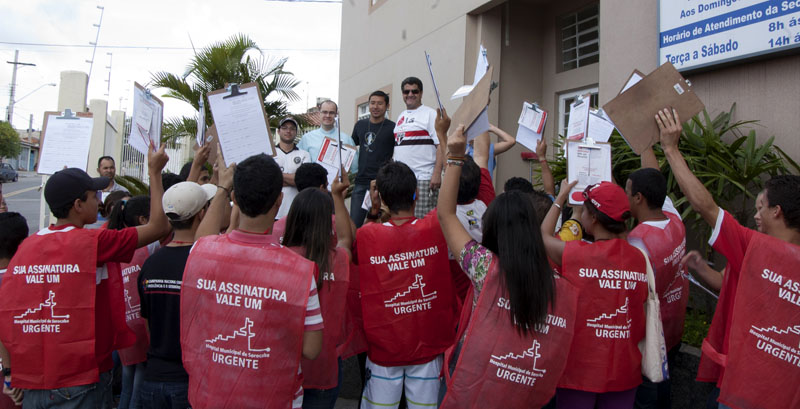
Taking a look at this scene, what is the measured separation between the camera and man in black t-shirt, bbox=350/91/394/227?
6383mm

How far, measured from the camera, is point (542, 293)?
2.30 meters

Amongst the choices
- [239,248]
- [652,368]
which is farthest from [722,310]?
[239,248]

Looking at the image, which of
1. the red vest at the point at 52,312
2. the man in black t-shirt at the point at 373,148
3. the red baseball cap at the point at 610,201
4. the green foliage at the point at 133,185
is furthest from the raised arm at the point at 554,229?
the green foliage at the point at 133,185

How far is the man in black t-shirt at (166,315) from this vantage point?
2.68 metres

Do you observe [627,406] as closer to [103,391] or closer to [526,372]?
[526,372]

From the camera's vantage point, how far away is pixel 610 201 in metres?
2.65

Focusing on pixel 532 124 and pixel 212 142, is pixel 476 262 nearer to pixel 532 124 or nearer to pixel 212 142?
pixel 212 142

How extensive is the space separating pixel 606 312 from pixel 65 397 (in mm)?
2745

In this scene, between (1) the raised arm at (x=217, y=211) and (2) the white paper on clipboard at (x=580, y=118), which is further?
(2) the white paper on clipboard at (x=580, y=118)

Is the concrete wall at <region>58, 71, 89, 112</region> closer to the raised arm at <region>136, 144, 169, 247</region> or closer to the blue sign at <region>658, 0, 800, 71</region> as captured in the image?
the raised arm at <region>136, 144, 169, 247</region>

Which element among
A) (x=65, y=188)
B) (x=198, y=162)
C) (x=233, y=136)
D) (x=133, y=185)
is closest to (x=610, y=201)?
(x=233, y=136)

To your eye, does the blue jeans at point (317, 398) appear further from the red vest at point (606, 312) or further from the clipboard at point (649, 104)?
the clipboard at point (649, 104)

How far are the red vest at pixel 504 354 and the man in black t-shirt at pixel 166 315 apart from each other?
1407 millimetres

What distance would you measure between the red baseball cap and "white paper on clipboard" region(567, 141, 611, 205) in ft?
2.35
